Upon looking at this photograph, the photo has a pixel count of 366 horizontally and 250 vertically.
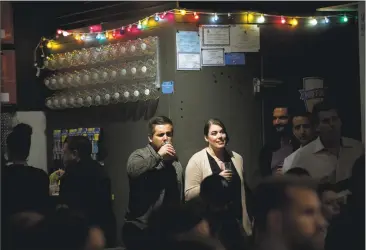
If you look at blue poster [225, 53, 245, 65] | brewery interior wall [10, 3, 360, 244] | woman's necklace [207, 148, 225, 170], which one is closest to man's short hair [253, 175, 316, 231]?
brewery interior wall [10, 3, 360, 244]

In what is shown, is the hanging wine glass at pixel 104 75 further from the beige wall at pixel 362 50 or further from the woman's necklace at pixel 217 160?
the beige wall at pixel 362 50

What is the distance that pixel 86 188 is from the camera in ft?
12.2

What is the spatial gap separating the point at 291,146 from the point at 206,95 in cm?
56

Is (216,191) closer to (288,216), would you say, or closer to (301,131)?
(288,216)

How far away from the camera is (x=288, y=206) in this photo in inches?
149

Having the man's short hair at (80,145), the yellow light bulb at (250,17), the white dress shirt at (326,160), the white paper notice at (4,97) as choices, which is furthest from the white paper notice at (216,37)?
the white paper notice at (4,97)

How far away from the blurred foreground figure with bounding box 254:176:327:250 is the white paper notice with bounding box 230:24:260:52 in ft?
2.41

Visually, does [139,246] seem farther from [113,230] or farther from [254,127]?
[254,127]

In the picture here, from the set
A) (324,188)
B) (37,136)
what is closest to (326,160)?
(324,188)

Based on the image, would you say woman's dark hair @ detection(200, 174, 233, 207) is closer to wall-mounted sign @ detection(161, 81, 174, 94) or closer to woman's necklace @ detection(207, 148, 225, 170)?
woman's necklace @ detection(207, 148, 225, 170)

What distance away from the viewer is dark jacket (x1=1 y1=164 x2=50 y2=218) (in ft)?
12.0

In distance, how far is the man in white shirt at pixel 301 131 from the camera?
150 inches

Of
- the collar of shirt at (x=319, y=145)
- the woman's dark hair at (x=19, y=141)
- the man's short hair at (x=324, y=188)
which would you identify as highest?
the woman's dark hair at (x=19, y=141)

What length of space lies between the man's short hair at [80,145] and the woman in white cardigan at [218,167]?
55 cm
